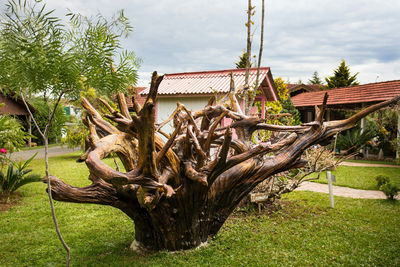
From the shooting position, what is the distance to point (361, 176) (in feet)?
36.4

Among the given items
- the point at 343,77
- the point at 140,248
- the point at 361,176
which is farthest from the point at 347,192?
the point at 343,77

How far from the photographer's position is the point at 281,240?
16.7ft

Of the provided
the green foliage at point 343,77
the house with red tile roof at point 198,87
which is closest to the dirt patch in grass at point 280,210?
the house with red tile roof at point 198,87

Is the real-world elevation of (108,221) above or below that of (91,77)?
below

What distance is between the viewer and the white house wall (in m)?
12.0

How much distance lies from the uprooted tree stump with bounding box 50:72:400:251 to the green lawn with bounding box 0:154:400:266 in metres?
0.41

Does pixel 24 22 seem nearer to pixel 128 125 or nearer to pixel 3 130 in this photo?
pixel 128 125

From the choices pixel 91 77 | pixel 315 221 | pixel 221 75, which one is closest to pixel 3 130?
pixel 91 77

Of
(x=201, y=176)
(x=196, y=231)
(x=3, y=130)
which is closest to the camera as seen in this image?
(x=201, y=176)

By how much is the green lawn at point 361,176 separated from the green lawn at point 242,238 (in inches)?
89.1

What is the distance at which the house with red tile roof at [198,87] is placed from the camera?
1170 centimetres

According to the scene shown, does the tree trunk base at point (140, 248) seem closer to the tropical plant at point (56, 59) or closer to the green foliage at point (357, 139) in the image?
the tropical plant at point (56, 59)

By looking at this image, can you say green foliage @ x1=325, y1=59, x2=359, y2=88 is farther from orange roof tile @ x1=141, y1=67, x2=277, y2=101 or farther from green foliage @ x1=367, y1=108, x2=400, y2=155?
orange roof tile @ x1=141, y1=67, x2=277, y2=101

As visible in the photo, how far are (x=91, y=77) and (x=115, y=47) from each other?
18.3 inches
